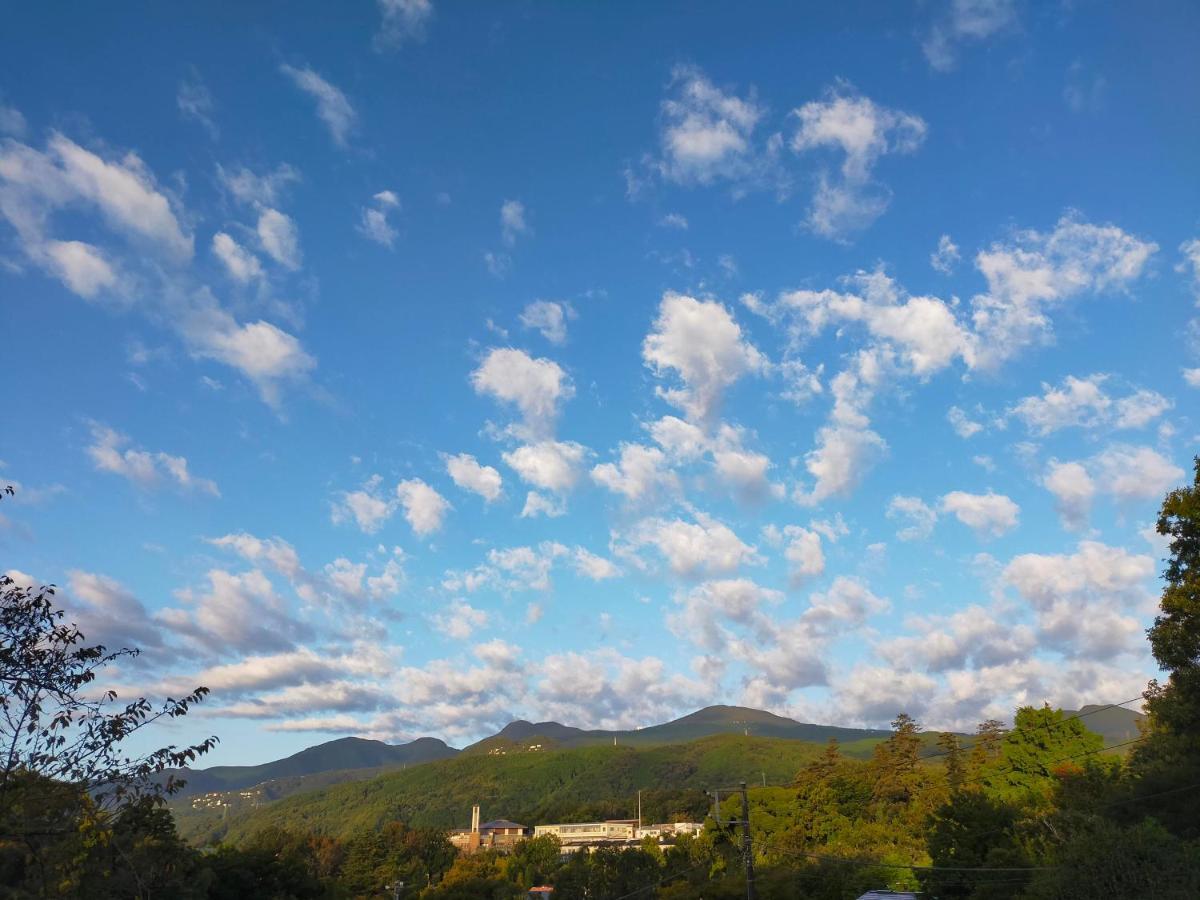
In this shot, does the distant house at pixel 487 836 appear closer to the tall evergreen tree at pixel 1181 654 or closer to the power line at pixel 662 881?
the power line at pixel 662 881

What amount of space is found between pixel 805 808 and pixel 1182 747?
165 feet

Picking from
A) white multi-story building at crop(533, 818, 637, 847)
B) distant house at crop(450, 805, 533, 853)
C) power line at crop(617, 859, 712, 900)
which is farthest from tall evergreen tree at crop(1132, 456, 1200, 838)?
distant house at crop(450, 805, 533, 853)

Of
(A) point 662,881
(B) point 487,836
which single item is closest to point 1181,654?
(A) point 662,881

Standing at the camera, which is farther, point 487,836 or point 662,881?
point 487,836

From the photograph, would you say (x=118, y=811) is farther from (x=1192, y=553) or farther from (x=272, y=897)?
(x=272, y=897)

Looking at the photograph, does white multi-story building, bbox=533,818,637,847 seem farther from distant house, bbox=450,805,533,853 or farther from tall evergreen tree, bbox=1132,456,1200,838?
tall evergreen tree, bbox=1132,456,1200,838

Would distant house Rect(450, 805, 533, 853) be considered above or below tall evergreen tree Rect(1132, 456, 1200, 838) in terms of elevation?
below

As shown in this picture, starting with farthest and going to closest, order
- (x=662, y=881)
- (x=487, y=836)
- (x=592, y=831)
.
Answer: (x=487, y=836) → (x=592, y=831) → (x=662, y=881)

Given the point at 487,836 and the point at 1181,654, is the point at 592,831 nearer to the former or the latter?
the point at 487,836

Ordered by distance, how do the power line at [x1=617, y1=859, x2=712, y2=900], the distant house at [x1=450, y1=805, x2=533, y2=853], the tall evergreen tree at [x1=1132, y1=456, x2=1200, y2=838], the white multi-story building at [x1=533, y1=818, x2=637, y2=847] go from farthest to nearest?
the distant house at [x1=450, y1=805, x2=533, y2=853], the white multi-story building at [x1=533, y1=818, x2=637, y2=847], the power line at [x1=617, y1=859, x2=712, y2=900], the tall evergreen tree at [x1=1132, y1=456, x2=1200, y2=838]

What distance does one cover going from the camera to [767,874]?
53.7m

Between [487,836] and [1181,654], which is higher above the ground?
[1181,654]

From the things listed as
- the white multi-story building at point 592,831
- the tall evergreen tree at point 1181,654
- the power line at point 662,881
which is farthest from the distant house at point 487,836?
the tall evergreen tree at point 1181,654

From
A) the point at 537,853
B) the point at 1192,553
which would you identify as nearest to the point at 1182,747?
the point at 1192,553
